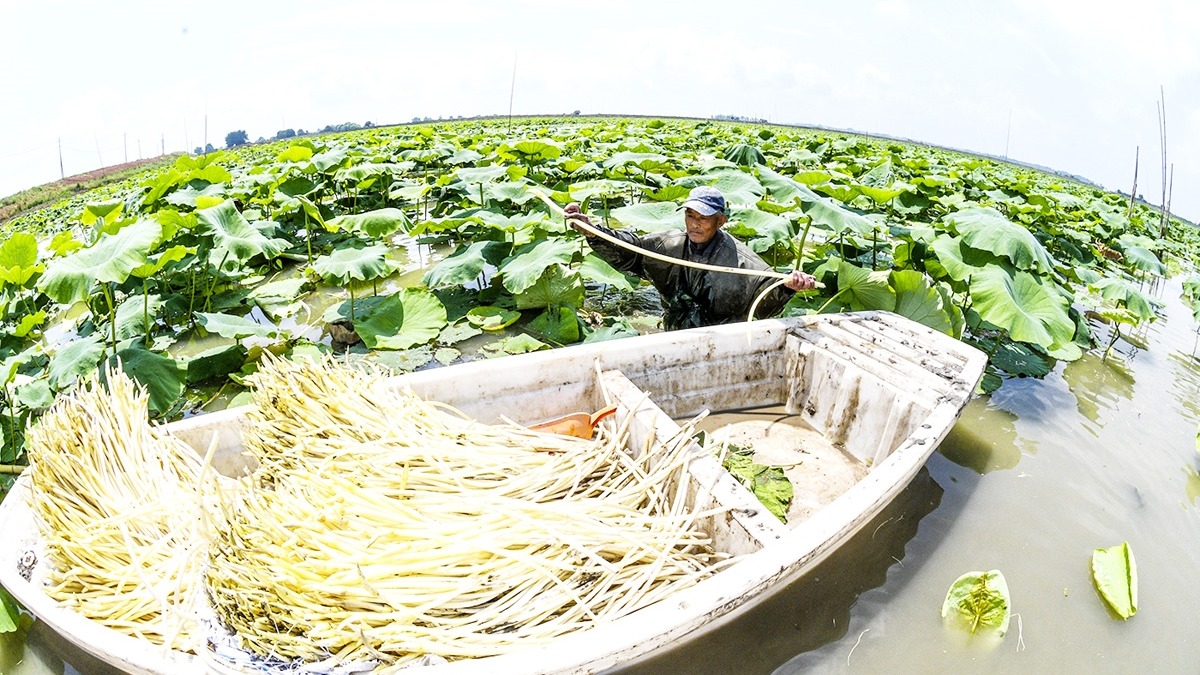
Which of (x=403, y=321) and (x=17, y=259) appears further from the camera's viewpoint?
(x=403, y=321)

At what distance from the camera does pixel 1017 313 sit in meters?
3.81

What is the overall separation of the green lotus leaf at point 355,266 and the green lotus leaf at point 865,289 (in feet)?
11.5

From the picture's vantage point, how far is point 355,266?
4.78 metres

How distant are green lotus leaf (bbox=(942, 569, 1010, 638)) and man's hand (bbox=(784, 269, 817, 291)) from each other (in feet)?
5.27

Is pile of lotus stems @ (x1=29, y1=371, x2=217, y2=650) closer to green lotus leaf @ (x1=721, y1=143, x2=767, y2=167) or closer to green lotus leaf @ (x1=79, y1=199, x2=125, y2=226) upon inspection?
green lotus leaf @ (x1=79, y1=199, x2=125, y2=226)

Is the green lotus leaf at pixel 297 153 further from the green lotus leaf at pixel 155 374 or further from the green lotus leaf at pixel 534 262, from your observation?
the green lotus leaf at pixel 155 374

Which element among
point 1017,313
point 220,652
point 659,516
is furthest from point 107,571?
point 1017,313

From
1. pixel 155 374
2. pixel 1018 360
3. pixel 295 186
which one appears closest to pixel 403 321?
pixel 155 374

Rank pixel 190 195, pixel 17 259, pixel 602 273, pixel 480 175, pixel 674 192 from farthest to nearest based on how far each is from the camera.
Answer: pixel 480 175
pixel 190 195
pixel 674 192
pixel 602 273
pixel 17 259

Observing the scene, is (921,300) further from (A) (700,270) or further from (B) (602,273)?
(B) (602,273)

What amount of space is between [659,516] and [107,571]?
1.74m

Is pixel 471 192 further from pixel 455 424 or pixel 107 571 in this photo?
pixel 107 571

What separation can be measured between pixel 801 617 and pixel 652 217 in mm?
3297

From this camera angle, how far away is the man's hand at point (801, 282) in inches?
→ 138
